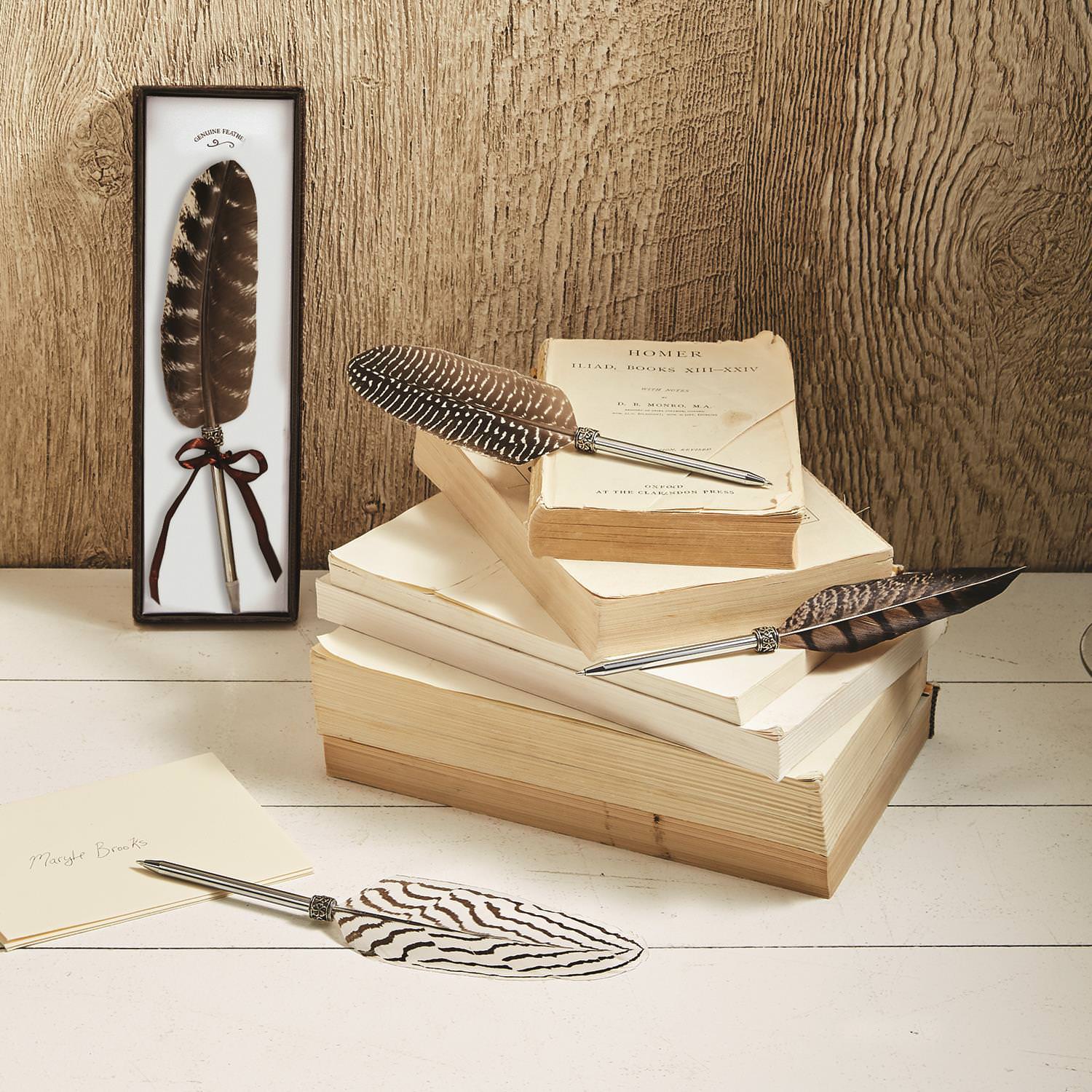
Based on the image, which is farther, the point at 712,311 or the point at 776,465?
the point at 712,311

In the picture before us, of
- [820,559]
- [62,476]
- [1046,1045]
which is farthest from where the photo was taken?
[62,476]

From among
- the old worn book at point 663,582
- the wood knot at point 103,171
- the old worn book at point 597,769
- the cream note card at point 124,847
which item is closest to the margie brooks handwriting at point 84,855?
the cream note card at point 124,847

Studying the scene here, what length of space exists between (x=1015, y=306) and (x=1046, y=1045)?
701 mm

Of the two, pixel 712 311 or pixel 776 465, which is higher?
pixel 712 311

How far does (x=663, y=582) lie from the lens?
0.79 m

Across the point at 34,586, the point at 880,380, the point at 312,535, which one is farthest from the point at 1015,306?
the point at 34,586

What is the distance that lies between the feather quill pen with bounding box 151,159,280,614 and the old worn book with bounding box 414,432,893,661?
261 millimetres

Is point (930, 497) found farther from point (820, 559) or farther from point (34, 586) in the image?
point (34, 586)

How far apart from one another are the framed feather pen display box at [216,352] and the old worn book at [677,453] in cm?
24

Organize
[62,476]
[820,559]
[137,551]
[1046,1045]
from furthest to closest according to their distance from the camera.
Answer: [62,476] < [137,551] < [820,559] < [1046,1045]

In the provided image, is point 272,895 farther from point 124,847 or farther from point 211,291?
point 211,291

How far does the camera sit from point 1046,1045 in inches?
25.3

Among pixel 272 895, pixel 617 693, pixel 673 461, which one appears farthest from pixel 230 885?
pixel 673 461

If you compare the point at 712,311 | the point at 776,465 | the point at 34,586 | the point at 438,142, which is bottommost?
the point at 34,586
